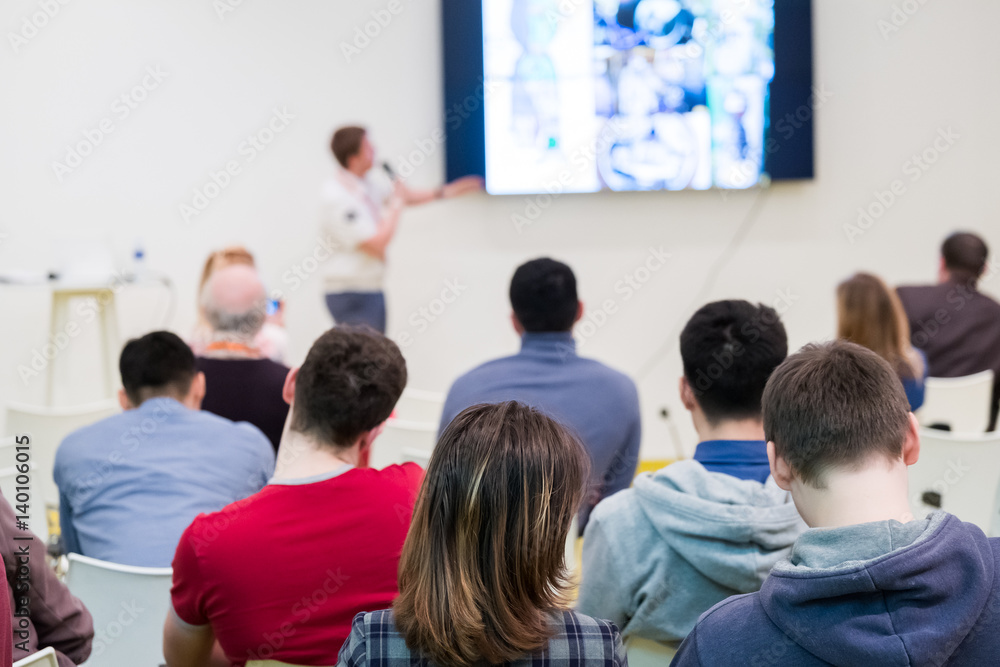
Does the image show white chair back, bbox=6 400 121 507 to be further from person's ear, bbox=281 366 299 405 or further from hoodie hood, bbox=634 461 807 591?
hoodie hood, bbox=634 461 807 591

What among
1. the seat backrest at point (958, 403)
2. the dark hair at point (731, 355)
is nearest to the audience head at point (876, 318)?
the seat backrest at point (958, 403)

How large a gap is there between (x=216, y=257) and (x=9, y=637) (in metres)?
3.09

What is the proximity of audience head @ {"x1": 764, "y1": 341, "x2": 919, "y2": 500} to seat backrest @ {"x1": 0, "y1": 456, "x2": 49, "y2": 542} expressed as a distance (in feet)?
4.62

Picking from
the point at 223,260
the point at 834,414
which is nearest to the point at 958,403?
the point at 834,414

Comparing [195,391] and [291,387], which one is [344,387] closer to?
[291,387]

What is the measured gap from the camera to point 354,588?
1.48 metres

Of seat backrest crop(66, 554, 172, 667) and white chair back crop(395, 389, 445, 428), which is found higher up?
white chair back crop(395, 389, 445, 428)

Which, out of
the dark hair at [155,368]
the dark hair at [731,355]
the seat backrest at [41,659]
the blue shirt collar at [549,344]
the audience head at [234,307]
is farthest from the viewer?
the audience head at [234,307]

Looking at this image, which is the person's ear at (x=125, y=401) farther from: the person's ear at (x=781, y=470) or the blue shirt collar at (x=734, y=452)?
the person's ear at (x=781, y=470)

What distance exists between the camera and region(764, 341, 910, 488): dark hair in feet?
3.37

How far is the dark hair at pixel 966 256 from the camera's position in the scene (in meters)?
3.97

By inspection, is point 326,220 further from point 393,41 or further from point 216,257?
point 393,41

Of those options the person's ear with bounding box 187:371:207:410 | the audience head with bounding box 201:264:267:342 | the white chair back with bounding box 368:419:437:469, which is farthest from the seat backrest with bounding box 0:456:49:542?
the white chair back with bounding box 368:419:437:469

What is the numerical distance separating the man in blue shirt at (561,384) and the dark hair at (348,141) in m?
2.32
